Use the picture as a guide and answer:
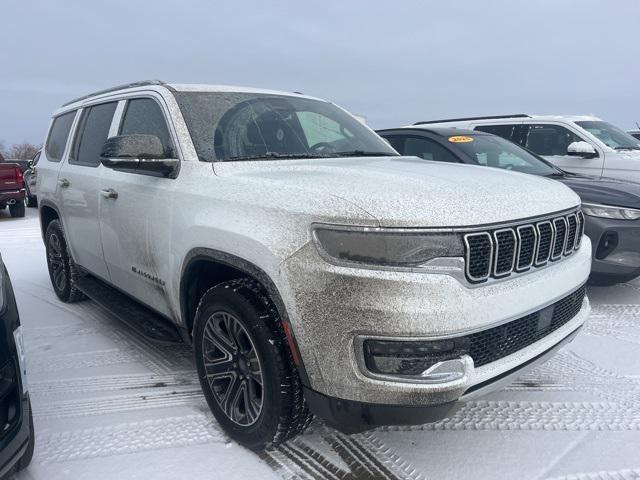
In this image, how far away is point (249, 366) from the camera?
2465 mm

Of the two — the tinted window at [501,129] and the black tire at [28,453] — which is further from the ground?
the tinted window at [501,129]

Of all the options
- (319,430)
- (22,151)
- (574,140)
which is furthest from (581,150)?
(22,151)

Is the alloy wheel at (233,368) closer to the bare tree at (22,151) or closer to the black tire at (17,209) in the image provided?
the black tire at (17,209)

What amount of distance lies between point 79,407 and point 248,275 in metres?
1.45

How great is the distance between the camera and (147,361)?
364cm

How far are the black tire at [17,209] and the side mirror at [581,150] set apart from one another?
12.0 m

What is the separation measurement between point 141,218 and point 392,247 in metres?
1.78

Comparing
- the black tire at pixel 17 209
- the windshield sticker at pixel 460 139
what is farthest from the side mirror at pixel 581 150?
the black tire at pixel 17 209

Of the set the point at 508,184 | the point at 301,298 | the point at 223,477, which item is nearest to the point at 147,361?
the point at 223,477

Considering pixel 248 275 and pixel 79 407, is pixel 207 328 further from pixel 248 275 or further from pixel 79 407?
pixel 79 407

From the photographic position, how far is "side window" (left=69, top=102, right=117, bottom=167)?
3.90m

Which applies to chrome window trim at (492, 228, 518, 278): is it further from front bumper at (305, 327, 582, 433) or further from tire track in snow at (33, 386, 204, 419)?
tire track in snow at (33, 386, 204, 419)

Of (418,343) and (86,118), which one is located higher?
(86,118)

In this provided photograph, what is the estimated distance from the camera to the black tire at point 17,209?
1267cm
